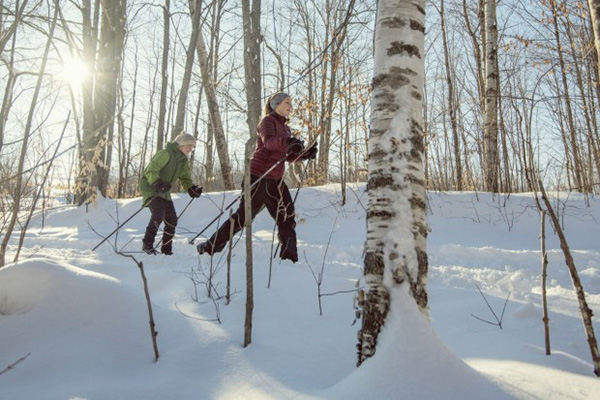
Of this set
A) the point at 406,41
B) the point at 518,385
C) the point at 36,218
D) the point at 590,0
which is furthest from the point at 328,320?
the point at 36,218

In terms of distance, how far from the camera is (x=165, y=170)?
4.98 metres

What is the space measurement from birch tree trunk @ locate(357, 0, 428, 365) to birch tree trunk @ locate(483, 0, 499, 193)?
648cm

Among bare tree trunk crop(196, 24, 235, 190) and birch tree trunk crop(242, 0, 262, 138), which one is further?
bare tree trunk crop(196, 24, 235, 190)

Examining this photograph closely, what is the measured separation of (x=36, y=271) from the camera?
6.28 feet

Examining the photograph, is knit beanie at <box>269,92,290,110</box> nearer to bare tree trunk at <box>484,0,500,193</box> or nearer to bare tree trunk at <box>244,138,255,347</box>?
bare tree trunk at <box>244,138,255,347</box>

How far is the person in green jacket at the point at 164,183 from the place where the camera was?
4770 millimetres

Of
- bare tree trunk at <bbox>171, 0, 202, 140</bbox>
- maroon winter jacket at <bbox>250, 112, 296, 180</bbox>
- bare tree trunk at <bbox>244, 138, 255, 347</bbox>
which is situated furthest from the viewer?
bare tree trunk at <bbox>171, 0, 202, 140</bbox>

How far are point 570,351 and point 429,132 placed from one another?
257 inches

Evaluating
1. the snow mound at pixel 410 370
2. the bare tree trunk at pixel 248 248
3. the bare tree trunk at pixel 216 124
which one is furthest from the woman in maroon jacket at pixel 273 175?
the bare tree trunk at pixel 216 124

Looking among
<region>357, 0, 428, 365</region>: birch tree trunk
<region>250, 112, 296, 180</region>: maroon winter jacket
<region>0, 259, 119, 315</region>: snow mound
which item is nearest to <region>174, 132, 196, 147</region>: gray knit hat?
<region>250, 112, 296, 180</region>: maroon winter jacket

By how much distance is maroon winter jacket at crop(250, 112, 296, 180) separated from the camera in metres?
3.64

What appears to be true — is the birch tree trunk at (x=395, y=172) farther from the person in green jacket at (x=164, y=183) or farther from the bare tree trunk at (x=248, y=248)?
the person in green jacket at (x=164, y=183)

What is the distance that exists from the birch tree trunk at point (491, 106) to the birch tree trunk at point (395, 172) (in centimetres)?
648

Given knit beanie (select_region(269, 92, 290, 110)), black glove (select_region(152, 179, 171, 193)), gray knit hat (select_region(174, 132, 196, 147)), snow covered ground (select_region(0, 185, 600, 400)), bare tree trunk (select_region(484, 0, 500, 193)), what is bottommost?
snow covered ground (select_region(0, 185, 600, 400))
